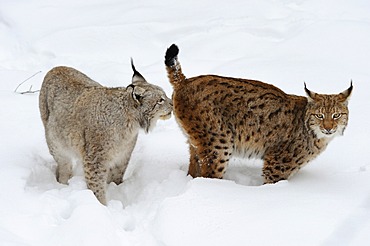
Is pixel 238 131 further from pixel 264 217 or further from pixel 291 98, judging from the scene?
pixel 264 217

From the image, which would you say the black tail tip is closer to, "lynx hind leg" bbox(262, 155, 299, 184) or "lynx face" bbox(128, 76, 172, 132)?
"lynx face" bbox(128, 76, 172, 132)

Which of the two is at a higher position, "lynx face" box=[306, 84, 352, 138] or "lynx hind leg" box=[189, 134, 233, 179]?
"lynx face" box=[306, 84, 352, 138]

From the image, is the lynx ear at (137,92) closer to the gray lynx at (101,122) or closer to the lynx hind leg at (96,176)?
the gray lynx at (101,122)

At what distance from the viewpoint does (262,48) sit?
9.15m

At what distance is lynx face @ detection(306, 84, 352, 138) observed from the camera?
5.66 metres

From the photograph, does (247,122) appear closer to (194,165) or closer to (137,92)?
(194,165)

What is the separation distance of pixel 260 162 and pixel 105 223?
2.31m

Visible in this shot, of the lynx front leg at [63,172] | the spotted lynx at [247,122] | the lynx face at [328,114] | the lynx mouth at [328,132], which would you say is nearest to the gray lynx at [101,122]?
the lynx front leg at [63,172]

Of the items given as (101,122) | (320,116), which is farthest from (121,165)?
(320,116)

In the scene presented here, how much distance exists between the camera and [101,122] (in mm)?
5766

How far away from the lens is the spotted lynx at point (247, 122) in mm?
5832

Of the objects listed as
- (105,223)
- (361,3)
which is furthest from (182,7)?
(105,223)

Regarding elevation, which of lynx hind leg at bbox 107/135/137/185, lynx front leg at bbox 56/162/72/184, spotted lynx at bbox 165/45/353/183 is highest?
spotted lynx at bbox 165/45/353/183

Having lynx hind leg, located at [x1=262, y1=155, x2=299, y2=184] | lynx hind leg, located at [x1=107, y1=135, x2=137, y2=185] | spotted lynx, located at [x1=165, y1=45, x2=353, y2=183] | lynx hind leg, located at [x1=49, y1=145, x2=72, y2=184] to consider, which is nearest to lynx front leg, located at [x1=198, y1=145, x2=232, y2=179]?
spotted lynx, located at [x1=165, y1=45, x2=353, y2=183]
